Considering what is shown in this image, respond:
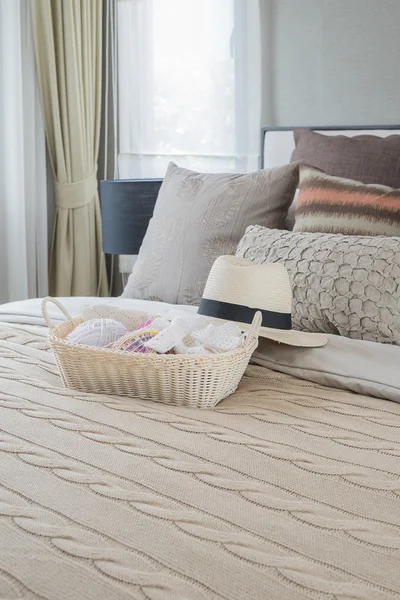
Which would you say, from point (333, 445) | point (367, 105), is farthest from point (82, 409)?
point (367, 105)

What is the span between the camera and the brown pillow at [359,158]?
257 cm

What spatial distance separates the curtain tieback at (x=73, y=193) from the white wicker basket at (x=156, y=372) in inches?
81.5

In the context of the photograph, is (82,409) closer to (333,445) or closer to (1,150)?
(333,445)

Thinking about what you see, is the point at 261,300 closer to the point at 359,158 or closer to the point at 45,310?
the point at 45,310

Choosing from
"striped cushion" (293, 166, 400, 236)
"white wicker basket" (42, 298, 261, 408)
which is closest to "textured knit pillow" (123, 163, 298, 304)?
"striped cushion" (293, 166, 400, 236)

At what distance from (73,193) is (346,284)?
2077 mm

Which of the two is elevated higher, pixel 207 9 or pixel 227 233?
pixel 207 9

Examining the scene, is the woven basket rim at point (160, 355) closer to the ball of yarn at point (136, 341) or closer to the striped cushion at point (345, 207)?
the ball of yarn at point (136, 341)

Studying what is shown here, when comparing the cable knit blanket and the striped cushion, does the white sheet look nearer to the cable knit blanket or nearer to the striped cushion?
the cable knit blanket

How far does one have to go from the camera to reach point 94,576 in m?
1.03

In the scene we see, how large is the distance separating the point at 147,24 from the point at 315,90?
2.75ft

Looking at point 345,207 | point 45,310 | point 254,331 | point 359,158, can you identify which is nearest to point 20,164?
point 359,158

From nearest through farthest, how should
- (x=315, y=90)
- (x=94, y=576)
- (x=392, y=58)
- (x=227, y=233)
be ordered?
1. (x=94, y=576)
2. (x=227, y=233)
3. (x=392, y=58)
4. (x=315, y=90)

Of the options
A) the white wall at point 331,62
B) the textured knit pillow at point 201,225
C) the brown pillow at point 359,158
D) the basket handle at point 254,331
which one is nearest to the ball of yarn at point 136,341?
the basket handle at point 254,331
